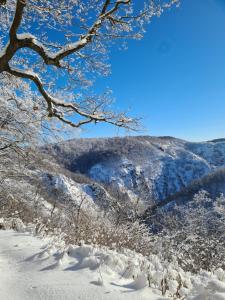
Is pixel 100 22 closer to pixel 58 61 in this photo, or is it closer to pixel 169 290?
pixel 58 61

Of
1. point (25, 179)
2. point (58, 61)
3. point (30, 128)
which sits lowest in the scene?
point (25, 179)

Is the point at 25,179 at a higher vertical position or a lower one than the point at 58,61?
lower

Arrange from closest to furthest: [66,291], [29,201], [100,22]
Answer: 1. [66,291]
2. [100,22]
3. [29,201]

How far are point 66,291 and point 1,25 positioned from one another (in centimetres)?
600

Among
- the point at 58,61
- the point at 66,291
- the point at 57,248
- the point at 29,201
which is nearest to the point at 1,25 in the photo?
the point at 58,61

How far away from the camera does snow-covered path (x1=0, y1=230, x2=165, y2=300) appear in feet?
12.2

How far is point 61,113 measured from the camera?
329 inches

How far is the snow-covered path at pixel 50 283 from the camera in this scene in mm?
3713

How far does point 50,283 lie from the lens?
13.6ft

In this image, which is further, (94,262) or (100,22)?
(100,22)

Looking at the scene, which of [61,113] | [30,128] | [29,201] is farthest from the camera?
[29,201]

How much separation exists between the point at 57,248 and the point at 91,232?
9.04 feet

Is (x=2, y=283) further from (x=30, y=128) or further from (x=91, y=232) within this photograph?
(x=30, y=128)

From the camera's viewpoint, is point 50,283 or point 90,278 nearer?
point 50,283
